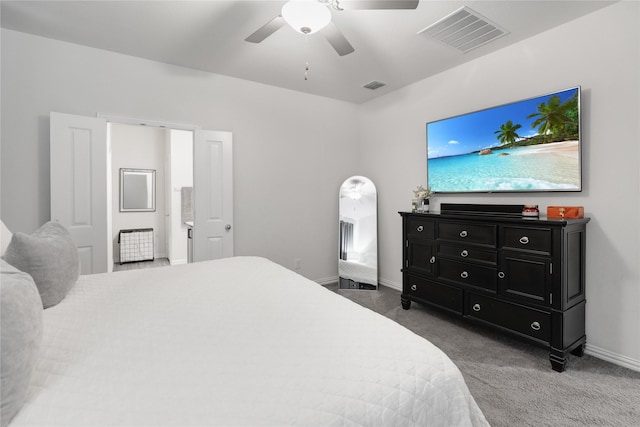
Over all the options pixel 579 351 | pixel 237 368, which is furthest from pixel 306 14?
pixel 579 351

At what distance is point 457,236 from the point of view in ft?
9.89

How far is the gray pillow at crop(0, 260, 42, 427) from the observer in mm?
740

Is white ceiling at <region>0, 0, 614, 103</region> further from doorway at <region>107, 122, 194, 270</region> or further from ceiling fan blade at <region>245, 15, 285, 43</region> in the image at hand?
doorway at <region>107, 122, 194, 270</region>

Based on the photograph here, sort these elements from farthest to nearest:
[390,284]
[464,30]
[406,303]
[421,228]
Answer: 1. [390,284]
2. [406,303]
3. [421,228]
4. [464,30]

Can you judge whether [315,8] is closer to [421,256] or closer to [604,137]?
[604,137]

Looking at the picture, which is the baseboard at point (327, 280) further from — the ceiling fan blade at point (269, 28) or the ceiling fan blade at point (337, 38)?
the ceiling fan blade at point (269, 28)

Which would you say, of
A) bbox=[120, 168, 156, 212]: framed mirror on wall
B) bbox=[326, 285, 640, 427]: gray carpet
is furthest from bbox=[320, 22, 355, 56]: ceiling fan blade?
bbox=[120, 168, 156, 212]: framed mirror on wall

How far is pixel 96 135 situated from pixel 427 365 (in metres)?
3.43

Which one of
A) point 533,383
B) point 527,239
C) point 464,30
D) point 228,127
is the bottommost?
point 533,383

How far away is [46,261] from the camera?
4.81ft

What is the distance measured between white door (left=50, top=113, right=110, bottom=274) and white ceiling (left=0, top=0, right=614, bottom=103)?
2.56 ft

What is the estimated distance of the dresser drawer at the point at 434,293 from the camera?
9.89ft

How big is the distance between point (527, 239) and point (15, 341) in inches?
116

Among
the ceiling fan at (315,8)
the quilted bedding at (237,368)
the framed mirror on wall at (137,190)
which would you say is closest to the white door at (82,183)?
the quilted bedding at (237,368)
